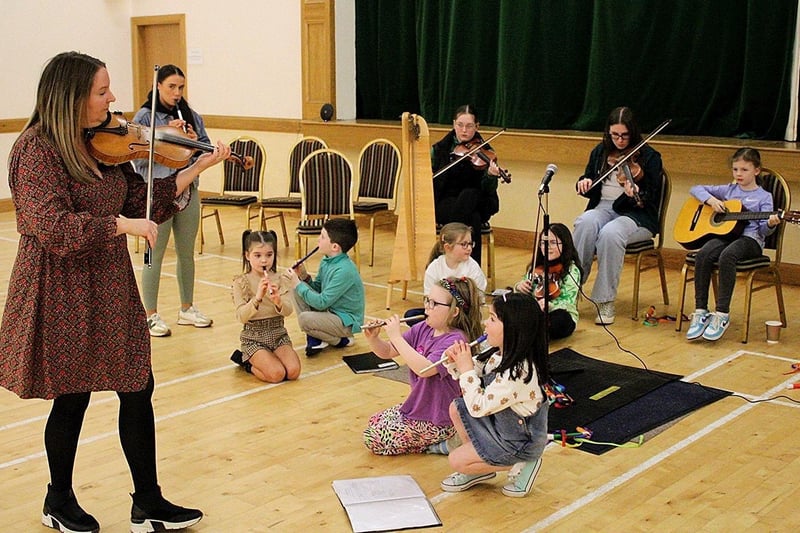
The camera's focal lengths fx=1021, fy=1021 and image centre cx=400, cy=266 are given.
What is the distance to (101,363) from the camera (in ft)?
9.32

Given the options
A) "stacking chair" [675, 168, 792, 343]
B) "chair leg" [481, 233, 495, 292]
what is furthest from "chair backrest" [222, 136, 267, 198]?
"stacking chair" [675, 168, 792, 343]

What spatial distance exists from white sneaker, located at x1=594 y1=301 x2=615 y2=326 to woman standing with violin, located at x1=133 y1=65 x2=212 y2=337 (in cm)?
216

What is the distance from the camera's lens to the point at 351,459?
3.75 m

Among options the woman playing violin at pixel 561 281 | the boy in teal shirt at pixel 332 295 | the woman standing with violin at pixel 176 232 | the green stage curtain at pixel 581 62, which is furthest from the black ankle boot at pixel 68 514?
the green stage curtain at pixel 581 62

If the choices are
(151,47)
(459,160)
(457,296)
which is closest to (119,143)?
(457,296)

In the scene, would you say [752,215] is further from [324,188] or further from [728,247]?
[324,188]

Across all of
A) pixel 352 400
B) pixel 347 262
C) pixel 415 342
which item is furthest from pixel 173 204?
pixel 347 262

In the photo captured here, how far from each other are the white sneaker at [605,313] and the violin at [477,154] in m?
0.96

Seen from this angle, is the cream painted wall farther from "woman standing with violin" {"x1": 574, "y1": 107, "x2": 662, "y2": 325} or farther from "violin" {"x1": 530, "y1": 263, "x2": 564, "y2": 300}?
"violin" {"x1": 530, "y1": 263, "x2": 564, "y2": 300}

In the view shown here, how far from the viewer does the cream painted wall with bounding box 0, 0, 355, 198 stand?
367 inches

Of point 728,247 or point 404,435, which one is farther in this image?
point 728,247

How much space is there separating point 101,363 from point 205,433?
123 centimetres

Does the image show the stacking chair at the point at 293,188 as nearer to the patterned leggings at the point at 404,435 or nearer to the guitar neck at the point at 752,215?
the guitar neck at the point at 752,215

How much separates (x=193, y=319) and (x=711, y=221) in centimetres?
289
